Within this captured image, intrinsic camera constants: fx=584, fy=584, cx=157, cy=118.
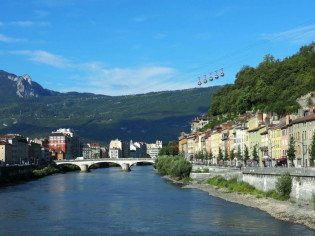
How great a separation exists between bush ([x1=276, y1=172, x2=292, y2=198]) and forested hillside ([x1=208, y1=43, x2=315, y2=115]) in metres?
52.8

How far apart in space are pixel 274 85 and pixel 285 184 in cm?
7994

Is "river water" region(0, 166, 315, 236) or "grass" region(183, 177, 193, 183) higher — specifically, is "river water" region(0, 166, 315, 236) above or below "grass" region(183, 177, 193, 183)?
below

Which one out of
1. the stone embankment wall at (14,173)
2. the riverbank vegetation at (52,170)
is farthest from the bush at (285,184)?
the riverbank vegetation at (52,170)

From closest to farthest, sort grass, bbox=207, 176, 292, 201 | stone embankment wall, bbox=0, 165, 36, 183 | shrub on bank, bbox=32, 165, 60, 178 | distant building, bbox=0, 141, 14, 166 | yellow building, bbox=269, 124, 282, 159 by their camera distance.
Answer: grass, bbox=207, 176, 292, 201
yellow building, bbox=269, 124, 282, 159
stone embankment wall, bbox=0, 165, 36, 183
shrub on bank, bbox=32, 165, 60, 178
distant building, bbox=0, 141, 14, 166

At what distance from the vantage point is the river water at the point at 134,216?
4203cm

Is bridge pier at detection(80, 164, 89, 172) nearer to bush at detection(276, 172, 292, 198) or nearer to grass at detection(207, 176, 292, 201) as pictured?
grass at detection(207, 176, 292, 201)

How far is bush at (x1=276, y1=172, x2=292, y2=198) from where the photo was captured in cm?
5016

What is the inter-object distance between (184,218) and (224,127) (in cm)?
7592

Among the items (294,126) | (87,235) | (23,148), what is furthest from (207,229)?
(23,148)

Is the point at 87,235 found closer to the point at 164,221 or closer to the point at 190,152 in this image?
the point at 164,221

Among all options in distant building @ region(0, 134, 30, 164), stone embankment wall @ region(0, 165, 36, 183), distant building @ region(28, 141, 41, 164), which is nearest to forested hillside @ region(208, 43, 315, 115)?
stone embankment wall @ region(0, 165, 36, 183)

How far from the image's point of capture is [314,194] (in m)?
44.2

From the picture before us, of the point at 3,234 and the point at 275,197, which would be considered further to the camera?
the point at 275,197

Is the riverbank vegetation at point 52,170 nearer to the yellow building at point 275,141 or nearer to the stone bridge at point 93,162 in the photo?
the stone bridge at point 93,162
